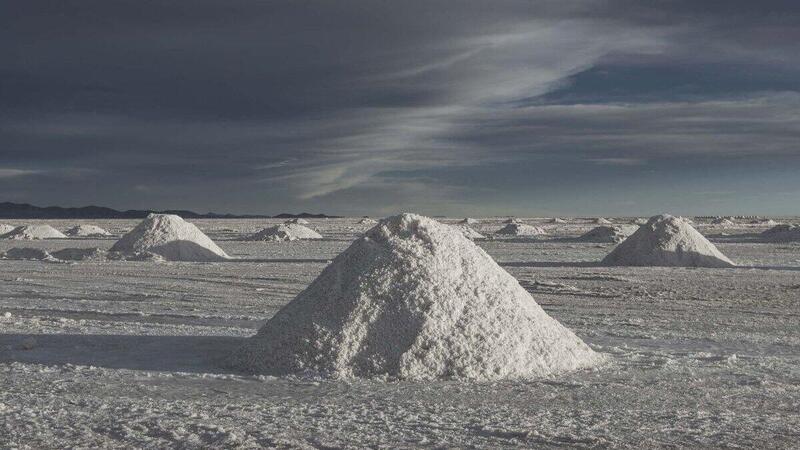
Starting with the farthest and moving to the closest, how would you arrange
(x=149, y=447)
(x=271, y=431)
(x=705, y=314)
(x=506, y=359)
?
(x=705, y=314), (x=506, y=359), (x=271, y=431), (x=149, y=447)

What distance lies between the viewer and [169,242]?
76.1ft

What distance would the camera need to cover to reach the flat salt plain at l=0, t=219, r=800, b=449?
5.07m

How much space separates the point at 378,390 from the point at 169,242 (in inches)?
711

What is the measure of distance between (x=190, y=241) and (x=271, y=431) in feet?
62.3

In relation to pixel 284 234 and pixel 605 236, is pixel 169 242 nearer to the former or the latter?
pixel 284 234

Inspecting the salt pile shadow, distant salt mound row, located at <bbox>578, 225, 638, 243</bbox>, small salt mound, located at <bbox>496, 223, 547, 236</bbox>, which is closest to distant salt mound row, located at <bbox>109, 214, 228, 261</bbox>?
the salt pile shadow

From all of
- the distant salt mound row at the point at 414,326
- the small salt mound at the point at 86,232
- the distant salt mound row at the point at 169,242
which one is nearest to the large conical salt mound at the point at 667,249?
the distant salt mound row at the point at 169,242

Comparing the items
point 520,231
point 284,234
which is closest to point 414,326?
point 284,234

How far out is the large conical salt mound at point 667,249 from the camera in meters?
20.1

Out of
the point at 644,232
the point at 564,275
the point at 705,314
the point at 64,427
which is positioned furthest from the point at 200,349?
the point at 644,232

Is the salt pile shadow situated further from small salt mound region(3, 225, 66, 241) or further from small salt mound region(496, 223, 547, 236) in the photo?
small salt mound region(496, 223, 547, 236)

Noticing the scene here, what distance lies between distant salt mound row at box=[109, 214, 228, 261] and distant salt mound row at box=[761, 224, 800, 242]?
2343cm

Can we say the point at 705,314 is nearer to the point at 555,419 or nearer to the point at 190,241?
the point at 555,419

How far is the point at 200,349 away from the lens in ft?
27.0
